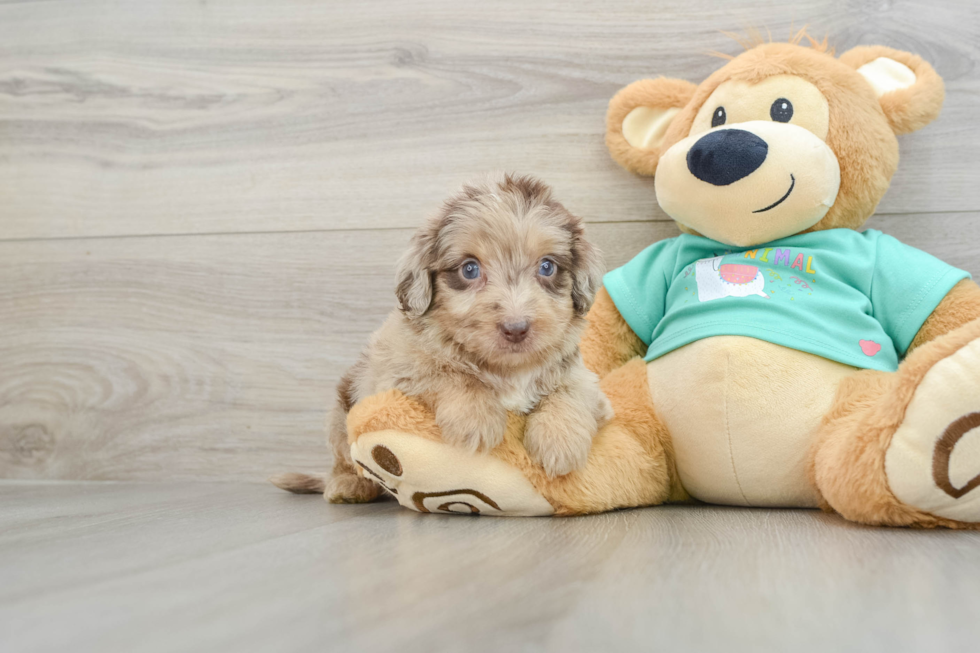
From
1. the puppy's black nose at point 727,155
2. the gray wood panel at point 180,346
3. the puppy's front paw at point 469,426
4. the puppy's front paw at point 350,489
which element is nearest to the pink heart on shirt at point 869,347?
the puppy's black nose at point 727,155

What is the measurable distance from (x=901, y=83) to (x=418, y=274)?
1.24 metres

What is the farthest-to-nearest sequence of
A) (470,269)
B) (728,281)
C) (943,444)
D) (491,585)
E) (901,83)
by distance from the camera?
(901,83) < (728,281) < (470,269) < (943,444) < (491,585)

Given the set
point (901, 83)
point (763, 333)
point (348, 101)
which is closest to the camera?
point (763, 333)

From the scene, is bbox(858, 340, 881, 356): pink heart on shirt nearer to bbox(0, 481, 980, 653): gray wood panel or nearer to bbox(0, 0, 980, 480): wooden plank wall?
bbox(0, 481, 980, 653): gray wood panel

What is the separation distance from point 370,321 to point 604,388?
2.63 ft

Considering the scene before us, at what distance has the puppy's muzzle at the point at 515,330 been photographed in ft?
4.00

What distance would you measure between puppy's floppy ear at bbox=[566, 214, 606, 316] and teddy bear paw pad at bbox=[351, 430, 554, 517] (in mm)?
347

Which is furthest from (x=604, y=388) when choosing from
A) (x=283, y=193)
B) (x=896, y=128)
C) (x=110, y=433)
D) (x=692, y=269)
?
(x=110, y=433)

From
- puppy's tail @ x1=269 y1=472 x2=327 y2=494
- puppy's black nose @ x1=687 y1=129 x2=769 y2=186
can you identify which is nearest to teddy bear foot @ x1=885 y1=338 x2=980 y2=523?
Result: puppy's black nose @ x1=687 y1=129 x2=769 y2=186

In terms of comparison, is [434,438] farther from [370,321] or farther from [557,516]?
[370,321]

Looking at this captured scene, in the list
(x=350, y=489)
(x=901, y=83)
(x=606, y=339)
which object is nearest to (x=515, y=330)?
(x=606, y=339)

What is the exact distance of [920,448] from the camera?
1.13 m

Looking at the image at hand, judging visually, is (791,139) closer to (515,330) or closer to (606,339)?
(606,339)

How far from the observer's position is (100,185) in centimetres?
223
